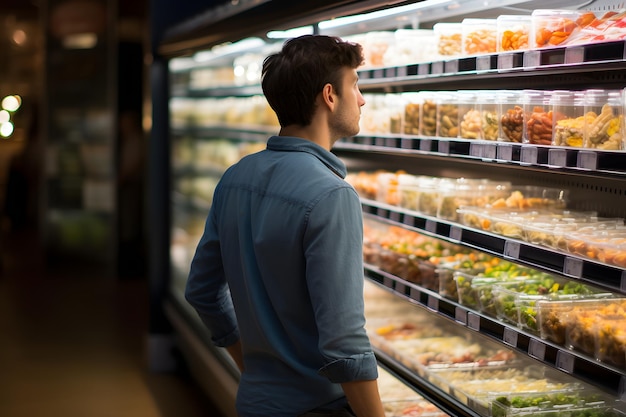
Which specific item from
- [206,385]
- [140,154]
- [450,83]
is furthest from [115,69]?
[450,83]

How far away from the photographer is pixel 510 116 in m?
2.96

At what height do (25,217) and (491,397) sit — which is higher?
(491,397)

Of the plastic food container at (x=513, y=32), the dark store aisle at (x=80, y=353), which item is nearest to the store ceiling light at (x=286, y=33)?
the plastic food container at (x=513, y=32)

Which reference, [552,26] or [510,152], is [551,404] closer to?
[510,152]

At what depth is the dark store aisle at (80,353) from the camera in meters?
5.75

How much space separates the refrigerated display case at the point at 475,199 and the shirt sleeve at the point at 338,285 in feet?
2.24

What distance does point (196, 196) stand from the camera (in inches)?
274

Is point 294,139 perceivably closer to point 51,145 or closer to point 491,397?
point 491,397

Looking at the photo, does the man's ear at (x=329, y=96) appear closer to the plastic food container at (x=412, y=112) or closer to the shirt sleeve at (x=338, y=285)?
the shirt sleeve at (x=338, y=285)

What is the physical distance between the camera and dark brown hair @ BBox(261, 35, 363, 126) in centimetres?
228

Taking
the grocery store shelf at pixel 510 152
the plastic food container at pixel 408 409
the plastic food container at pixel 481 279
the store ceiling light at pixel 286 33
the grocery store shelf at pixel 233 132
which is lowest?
the plastic food container at pixel 408 409

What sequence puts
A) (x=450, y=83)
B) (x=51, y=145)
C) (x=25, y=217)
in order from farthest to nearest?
1. (x=25, y=217)
2. (x=51, y=145)
3. (x=450, y=83)

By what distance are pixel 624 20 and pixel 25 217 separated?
599 inches

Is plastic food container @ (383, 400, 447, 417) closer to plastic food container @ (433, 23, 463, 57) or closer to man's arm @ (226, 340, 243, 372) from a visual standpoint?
man's arm @ (226, 340, 243, 372)
